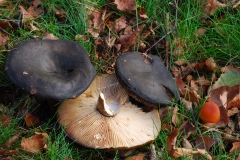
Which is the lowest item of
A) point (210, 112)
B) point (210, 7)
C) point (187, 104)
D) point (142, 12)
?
point (187, 104)

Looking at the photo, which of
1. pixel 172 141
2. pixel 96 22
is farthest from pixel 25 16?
pixel 172 141

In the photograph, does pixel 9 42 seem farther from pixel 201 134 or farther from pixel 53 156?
pixel 201 134

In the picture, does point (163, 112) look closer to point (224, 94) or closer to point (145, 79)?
point (145, 79)

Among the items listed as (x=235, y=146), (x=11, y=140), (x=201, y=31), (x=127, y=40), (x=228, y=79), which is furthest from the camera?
(x=201, y=31)

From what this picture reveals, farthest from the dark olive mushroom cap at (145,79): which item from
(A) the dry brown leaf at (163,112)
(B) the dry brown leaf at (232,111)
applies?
(B) the dry brown leaf at (232,111)

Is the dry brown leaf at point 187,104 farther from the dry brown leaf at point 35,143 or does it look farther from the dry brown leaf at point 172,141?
the dry brown leaf at point 35,143
